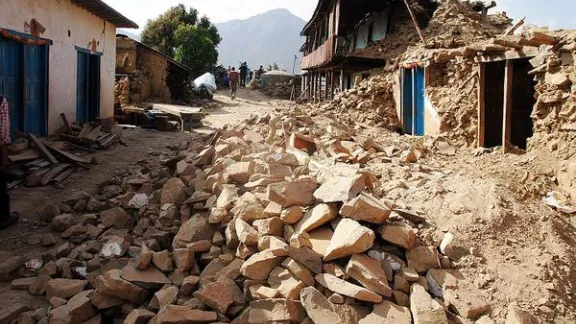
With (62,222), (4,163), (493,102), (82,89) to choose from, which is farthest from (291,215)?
(82,89)

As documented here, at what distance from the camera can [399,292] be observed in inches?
143

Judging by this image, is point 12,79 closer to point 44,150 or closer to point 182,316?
point 44,150

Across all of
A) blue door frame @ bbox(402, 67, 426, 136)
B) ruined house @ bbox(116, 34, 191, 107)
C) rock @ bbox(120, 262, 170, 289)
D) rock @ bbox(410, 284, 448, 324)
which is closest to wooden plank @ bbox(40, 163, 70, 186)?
rock @ bbox(120, 262, 170, 289)

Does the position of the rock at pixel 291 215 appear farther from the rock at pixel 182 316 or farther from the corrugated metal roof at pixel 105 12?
the corrugated metal roof at pixel 105 12

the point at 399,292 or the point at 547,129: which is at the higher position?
the point at 547,129

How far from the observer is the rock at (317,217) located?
13.8ft

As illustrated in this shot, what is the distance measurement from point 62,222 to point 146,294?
2343mm

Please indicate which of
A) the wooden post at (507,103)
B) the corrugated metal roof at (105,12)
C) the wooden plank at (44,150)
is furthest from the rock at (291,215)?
the corrugated metal roof at (105,12)

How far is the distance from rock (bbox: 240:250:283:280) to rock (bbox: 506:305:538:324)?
1835 mm

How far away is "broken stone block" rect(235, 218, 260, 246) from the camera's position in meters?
4.18

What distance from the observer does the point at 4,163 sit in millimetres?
5578

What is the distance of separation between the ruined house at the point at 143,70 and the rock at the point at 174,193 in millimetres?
14081

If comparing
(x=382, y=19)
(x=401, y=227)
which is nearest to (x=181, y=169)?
(x=401, y=227)

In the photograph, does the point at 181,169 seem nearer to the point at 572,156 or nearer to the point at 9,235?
the point at 9,235
